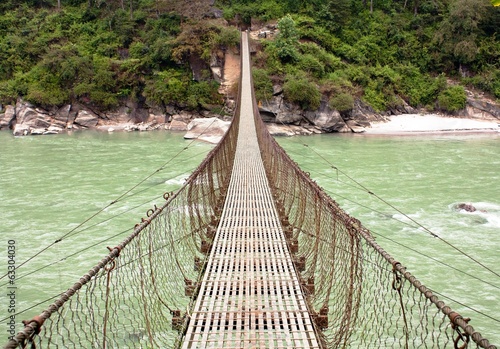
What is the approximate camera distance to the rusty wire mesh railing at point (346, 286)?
2598 millimetres

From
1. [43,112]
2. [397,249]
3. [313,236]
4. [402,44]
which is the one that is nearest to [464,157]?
[397,249]

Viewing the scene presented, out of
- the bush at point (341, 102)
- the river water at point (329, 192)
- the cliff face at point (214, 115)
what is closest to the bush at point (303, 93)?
the cliff face at point (214, 115)

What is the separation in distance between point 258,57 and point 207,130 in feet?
19.9

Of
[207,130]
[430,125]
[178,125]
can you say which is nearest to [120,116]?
[178,125]

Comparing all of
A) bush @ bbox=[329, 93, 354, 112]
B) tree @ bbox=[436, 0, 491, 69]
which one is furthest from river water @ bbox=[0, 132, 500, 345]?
tree @ bbox=[436, 0, 491, 69]

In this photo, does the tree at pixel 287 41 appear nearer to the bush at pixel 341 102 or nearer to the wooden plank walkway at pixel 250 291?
the bush at pixel 341 102

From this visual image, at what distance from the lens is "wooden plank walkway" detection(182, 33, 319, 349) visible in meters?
2.55

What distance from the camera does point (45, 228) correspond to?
21.7 feet

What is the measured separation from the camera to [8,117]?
19.9 metres

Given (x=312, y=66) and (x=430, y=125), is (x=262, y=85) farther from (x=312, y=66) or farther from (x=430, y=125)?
(x=430, y=125)

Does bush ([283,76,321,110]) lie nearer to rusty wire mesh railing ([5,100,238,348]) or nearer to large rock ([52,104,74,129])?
large rock ([52,104,74,129])

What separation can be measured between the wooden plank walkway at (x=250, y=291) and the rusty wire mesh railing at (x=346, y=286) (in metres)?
0.15

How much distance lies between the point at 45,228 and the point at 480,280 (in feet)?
20.1

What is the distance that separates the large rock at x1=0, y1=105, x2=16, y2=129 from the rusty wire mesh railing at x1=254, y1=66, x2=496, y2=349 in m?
18.6
